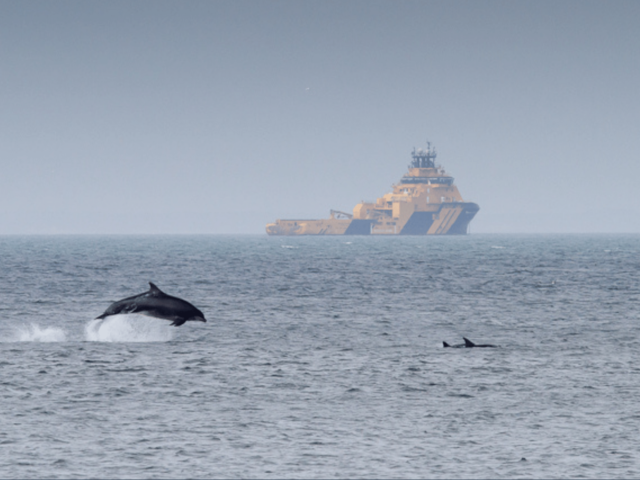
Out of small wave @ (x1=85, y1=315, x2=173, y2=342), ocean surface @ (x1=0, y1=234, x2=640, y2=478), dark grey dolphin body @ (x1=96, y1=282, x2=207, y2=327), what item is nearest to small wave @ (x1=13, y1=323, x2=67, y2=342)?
ocean surface @ (x1=0, y1=234, x2=640, y2=478)

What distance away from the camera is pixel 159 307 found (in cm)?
2111

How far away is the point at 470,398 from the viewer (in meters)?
16.7

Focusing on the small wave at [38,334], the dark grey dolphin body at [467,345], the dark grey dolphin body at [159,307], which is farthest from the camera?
the small wave at [38,334]

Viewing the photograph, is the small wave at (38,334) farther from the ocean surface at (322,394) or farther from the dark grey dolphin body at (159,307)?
the dark grey dolphin body at (159,307)

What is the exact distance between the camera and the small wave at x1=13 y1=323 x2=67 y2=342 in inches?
1003

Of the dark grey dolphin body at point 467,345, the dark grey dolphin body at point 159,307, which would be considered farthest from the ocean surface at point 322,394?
the dark grey dolphin body at point 159,307

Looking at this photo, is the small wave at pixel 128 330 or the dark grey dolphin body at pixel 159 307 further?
the small wave at pixel 128 330

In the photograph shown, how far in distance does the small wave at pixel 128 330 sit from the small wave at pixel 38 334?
0.81 metres

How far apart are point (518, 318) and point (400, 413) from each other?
1894 cm

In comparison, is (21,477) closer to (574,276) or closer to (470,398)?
(470,398)

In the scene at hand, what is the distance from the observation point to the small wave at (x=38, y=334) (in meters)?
25.5

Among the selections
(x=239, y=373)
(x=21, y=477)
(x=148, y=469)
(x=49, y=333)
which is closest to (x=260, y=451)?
(x=148, y=469)

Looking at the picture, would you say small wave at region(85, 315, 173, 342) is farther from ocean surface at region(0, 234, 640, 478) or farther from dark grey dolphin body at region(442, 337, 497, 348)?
dark grey dolphin body at region(442, 337, 497, 348)

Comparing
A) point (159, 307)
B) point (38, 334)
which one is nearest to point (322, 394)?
point (159, 307)
